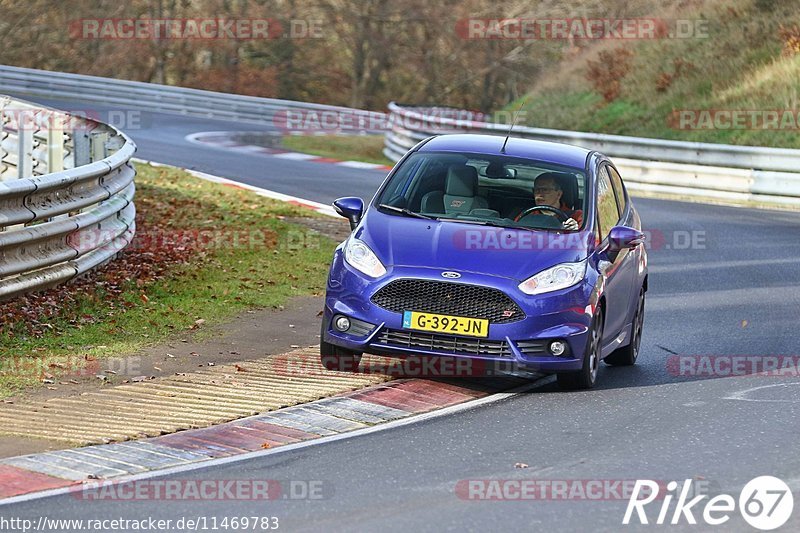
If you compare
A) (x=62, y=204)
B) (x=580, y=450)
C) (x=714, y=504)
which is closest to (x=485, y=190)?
(x=580, y=450)

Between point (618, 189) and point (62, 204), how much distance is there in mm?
4788

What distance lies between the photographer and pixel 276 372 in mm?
9922

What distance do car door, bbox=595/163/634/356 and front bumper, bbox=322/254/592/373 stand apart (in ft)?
2.04

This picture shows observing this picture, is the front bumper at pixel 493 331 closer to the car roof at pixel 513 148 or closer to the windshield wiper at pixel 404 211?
the windshield wiper at pixel 404 211

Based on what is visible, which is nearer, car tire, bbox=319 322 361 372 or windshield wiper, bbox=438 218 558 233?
car tire, bbox=319 322 361 372

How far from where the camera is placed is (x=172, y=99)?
38.3 metres

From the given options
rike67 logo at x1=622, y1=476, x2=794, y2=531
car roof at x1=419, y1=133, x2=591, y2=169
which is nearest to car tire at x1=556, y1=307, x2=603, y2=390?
car roof at x1=419, y1=133, x2=591, y2=169

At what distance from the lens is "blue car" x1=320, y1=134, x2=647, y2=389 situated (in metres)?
9.36

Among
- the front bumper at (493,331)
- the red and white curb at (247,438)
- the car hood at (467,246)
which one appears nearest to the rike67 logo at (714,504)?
the red and white curb at (247,438)

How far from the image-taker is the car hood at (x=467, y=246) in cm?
950

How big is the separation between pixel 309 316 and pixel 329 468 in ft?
17.0

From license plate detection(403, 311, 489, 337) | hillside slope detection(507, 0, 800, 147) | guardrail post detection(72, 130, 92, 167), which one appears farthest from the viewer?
hillside slope detection(507, 0, 800, 147)

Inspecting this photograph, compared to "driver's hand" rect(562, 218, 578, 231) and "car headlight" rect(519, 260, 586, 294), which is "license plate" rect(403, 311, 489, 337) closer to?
"car headlight" rect(519, 260, 586, 294)

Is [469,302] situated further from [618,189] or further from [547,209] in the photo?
[618,189]
